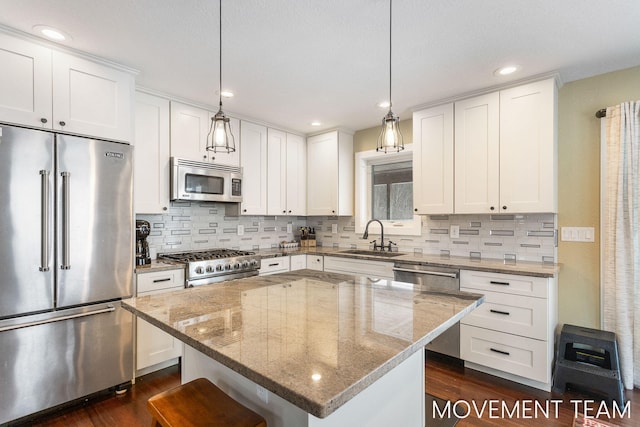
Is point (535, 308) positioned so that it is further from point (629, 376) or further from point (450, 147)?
point (450, 147)

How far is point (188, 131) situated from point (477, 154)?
2.76 meters

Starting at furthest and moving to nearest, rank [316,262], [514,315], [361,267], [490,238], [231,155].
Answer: [316,262]
[231,155]
[361,267]
[490,238]
[514,315]

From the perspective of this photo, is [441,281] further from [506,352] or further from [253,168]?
[253,168]

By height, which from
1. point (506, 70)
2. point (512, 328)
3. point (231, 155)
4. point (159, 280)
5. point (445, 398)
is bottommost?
point (445, 398)

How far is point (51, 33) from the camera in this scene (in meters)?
2.00

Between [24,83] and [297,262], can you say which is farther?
[297,262]

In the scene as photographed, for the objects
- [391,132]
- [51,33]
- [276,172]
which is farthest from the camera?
[276,172]

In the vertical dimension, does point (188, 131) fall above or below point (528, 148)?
above

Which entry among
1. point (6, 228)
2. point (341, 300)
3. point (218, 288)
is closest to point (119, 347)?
point (6, 228)

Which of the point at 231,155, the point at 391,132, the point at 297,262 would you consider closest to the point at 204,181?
the point at 231,155

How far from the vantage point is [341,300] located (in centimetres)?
149

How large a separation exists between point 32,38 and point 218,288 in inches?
79.1

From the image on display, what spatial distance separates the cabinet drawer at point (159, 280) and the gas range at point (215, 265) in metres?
0.07

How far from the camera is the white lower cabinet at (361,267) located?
316cm
